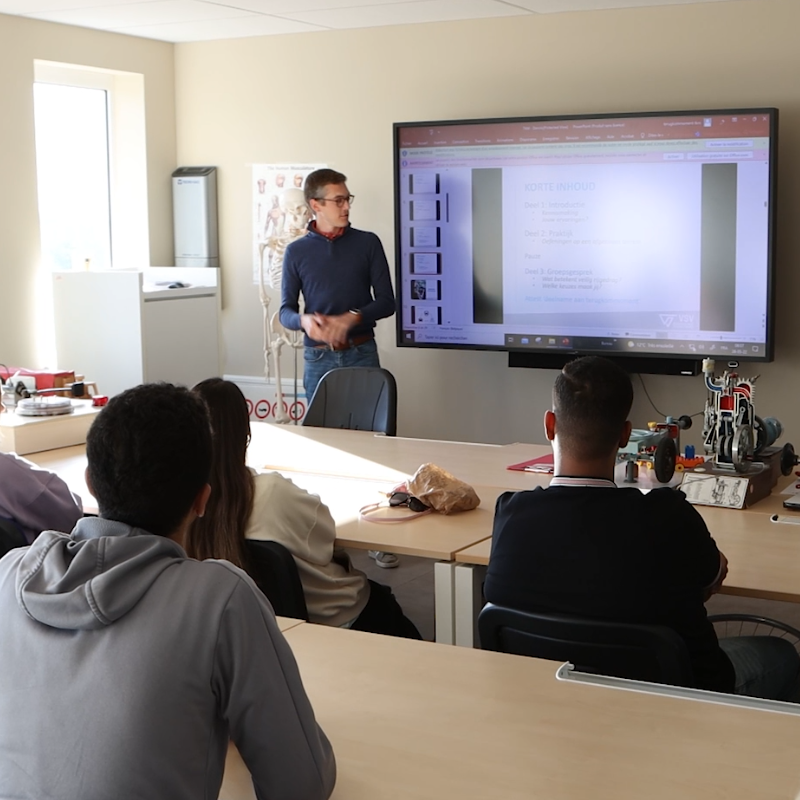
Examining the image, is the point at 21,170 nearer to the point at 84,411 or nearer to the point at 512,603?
the point at 84,411

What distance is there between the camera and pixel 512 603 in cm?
230

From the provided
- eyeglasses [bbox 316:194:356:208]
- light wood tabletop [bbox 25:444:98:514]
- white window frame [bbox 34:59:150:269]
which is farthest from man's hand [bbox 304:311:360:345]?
white window frame [bbox 34:59:150:269]

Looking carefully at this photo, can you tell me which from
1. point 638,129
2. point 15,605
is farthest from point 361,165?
point 15,605

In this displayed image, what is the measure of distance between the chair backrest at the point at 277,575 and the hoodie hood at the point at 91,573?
3.99 feet

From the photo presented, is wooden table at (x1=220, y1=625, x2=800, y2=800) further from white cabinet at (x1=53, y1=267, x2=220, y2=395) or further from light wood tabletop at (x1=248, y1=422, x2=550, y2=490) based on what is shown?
white cabinet at (x1=53, y1=267, x2=220, y2=395)

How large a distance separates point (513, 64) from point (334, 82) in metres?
1.12

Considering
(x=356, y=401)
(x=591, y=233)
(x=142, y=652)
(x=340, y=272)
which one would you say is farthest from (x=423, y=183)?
(x=142, y=652)

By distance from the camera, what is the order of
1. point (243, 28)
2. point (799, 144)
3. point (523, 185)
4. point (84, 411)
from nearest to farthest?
1. point (84, 411)
2. point (799, 144)
3. point (523, 185)
4. point (243, 28)

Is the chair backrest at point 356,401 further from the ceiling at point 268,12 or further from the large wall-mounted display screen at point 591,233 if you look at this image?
the ceiling at point 268,12

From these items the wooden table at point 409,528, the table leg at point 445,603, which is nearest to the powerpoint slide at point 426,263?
the wooden table at point 409,528

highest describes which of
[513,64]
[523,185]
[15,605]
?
[513,64]

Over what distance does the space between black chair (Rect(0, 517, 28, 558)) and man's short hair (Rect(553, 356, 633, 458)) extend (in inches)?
56.9

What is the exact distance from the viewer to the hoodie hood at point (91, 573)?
1397mm

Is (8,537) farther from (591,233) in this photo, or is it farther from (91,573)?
(591,233)
